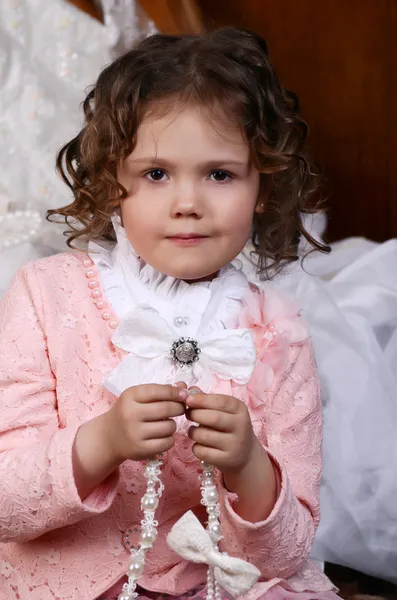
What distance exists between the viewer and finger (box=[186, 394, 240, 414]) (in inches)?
35.1

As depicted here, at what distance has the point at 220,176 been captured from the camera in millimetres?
1023

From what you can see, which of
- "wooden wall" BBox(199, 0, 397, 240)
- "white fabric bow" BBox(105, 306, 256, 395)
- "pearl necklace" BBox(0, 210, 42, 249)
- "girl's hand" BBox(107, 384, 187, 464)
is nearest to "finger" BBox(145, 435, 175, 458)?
"girl's hand" BBox(107, 384, 187, 464)

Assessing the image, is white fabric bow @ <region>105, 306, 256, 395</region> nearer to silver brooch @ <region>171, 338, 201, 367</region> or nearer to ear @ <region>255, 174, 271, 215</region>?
silver brooch @ <region>171, 338, 201, 367</region>

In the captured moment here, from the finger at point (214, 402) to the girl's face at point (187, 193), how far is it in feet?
0.56

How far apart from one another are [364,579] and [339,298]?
17.3 inches

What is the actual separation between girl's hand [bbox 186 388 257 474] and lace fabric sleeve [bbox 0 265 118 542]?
0.12 meters

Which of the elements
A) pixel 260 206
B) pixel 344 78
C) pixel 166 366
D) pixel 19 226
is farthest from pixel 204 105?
pixel 344 78

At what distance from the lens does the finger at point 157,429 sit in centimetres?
89

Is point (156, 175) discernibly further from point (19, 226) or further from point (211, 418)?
point (19, 226)

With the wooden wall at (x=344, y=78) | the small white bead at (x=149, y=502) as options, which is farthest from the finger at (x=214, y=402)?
the wooden wall at (x=344, y=78)

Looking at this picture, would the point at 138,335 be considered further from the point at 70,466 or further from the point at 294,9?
the point at 294,9

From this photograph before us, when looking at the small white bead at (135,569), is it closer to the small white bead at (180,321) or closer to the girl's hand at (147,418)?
the girl's hand at (147,418)

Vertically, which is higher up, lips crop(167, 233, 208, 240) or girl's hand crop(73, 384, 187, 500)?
lips crop(167, 233, 208, 240)

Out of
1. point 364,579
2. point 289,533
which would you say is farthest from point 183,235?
point 364,579
